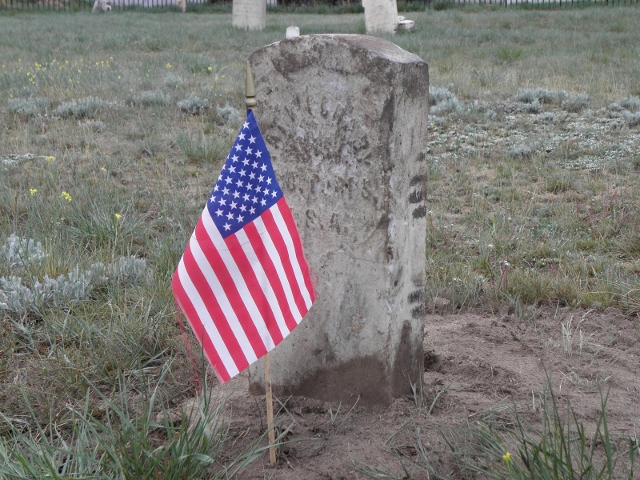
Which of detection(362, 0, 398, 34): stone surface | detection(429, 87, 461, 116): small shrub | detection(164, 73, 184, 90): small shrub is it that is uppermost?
detection(362, 0, 398, 34): stone surface

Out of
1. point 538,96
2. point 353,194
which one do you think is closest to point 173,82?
point 538,96

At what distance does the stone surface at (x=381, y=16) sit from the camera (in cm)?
1661

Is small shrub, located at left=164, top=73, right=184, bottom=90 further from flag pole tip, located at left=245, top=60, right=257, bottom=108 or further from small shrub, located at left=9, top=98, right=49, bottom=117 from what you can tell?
flag pole tip, located at left=245, top=60, right=257, bottom=108

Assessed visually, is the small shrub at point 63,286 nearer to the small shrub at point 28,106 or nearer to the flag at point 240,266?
the flag at point 240,266

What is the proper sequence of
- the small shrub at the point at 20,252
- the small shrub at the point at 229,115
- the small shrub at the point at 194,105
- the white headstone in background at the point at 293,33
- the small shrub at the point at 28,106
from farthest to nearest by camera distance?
1. the small shrub at the point at 194,105
2. the small shrub at the point at 28,106
3. the small shrub at the point at 229,115
4. the small shrub at the point at 20,252
5. the white headstone in background at the point at 293,33

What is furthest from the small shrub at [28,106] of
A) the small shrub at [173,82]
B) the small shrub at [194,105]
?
the small shrub at [173,82]

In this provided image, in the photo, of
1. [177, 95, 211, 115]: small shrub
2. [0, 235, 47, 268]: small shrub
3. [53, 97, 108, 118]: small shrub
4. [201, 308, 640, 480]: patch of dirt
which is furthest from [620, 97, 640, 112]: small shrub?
[0, 235, 47, 268]: small shrub

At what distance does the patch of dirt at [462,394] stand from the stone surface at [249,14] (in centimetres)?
1570

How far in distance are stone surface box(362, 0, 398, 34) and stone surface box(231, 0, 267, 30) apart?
3.14 m

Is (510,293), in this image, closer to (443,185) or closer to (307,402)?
(307,402)

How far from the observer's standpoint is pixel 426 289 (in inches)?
175

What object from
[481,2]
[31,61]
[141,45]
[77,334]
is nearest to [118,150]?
[77,334]

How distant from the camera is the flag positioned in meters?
2.61

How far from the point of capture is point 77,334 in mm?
3623
